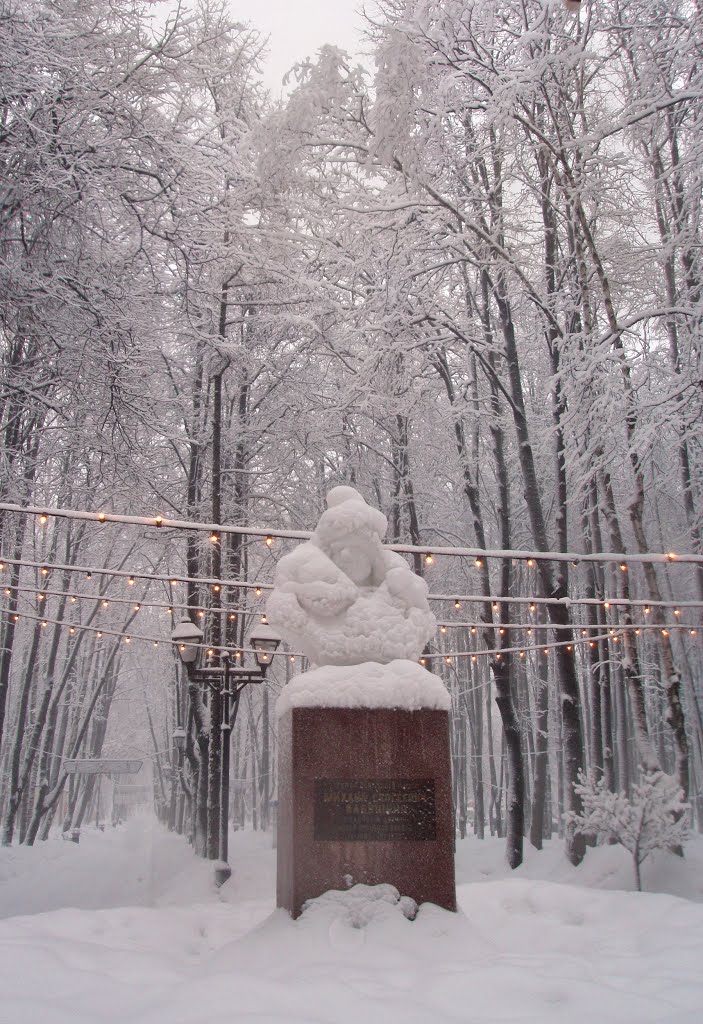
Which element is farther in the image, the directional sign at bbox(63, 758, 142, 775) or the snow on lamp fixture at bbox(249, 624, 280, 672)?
the directional sign at bbox(63, 758, 142, 775)

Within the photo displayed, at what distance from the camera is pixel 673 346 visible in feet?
49.3

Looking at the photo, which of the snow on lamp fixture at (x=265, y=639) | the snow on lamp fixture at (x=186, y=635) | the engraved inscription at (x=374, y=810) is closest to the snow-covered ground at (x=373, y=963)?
the engraved inscription at (x=374, y=810)

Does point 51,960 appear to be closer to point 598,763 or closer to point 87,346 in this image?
point 87,346

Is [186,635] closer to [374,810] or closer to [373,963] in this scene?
[374,810]

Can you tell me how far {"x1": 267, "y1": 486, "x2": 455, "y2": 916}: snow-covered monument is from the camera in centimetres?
516

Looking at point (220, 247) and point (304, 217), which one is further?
point (304, 217)

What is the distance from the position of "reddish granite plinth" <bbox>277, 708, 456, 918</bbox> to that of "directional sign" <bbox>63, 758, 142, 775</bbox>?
16762 millimetres

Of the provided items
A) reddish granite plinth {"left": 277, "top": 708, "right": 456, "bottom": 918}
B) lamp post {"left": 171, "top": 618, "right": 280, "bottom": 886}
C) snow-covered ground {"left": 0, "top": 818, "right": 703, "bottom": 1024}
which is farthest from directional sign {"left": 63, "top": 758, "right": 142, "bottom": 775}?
reddish granite plinth {"left": 277, "top": 708, "right": 456, "bottom": 918}

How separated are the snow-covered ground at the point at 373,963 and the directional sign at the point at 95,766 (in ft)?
49.6

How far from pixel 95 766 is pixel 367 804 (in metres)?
19.9

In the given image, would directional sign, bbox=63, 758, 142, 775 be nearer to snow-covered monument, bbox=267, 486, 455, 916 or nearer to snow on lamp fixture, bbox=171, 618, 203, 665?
snow on lamp fixture, bbox=171, 618, 203, 665

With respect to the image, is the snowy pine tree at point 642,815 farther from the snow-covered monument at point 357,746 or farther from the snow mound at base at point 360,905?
the snow mound at base at point 360,905

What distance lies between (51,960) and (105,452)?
6.35 meters

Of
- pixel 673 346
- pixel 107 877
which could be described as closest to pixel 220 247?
pixel 673 346
